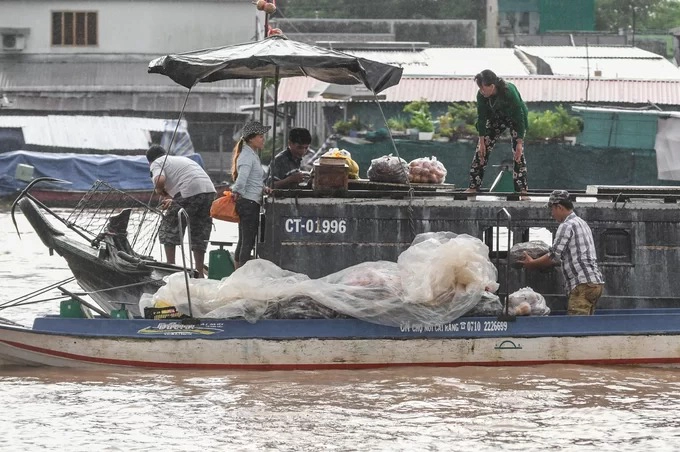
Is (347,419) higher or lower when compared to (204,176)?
lower

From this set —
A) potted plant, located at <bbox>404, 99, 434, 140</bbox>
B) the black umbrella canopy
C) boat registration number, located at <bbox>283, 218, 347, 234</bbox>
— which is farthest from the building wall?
boat registration number, located at <bbox>283, 218, 347, 234</bbox>

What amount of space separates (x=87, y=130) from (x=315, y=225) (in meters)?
25.6

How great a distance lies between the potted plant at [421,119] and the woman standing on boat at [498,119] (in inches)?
661

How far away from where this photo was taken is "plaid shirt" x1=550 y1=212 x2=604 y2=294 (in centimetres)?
953

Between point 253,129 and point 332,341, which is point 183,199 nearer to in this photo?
point 253,129

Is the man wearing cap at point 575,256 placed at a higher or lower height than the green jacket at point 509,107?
lower

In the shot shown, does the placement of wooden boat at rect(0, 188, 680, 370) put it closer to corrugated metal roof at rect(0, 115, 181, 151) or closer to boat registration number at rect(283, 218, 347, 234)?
boat registration number at rect(283, 218, 347, 234)

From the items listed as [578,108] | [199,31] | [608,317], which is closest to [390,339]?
[608,317]

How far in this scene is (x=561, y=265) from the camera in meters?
9.75

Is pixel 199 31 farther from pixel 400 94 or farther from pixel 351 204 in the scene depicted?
pixel 351 204

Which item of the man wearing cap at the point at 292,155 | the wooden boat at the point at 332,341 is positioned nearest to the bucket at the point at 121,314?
the wooden boat at the point at 332,341

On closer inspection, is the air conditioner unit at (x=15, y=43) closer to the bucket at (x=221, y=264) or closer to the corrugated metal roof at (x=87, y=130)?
the corrugated metal roof at (x=87, y=130)

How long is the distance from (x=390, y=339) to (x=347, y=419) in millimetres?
1247

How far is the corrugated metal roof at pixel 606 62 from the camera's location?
32.2 meters
